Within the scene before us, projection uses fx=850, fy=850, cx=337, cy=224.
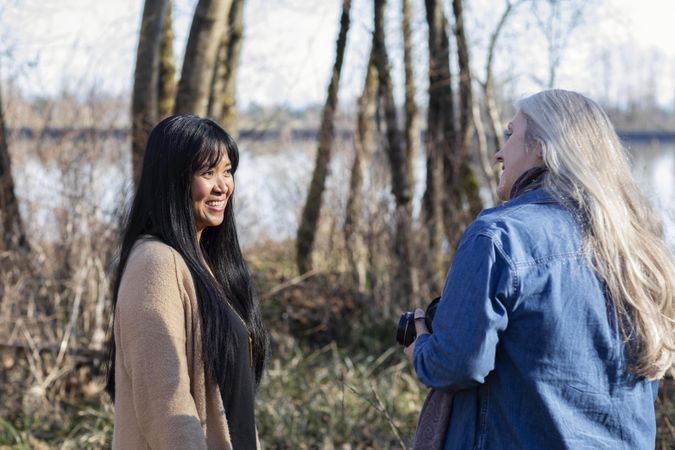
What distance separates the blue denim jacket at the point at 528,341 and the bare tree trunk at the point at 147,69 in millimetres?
5271

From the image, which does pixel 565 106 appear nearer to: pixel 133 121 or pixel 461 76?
pixel 133 121

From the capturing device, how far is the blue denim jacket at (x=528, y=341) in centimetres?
211

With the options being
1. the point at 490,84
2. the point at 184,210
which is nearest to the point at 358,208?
the point at 490,84

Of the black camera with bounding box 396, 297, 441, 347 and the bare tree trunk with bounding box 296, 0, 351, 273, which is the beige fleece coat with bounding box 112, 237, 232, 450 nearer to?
the black camera with bounding box 396, 297, 441, 347

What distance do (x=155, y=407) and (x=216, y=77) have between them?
6.46 m

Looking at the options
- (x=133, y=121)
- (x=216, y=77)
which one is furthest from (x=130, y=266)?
(x=216, y=77)

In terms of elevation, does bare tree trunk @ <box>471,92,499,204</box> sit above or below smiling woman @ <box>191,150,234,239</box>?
below

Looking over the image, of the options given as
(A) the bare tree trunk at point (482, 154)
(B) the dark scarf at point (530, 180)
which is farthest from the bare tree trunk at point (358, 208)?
(B) the dark scarf at point (530, 180)

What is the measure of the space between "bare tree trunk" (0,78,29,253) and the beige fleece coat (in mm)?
4603

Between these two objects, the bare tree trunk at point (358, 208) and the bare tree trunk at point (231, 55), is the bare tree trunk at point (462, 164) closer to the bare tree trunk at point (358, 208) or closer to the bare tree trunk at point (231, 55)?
the bare tree trunk at point (358, 208)

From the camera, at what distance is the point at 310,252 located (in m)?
9.79

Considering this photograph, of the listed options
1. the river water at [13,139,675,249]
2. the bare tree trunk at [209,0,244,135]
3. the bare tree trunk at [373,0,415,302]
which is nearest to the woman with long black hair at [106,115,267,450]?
the river water at [13,139,675,249]

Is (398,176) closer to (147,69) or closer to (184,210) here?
(147,69)

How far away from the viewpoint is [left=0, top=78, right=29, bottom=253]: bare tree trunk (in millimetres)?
6785
